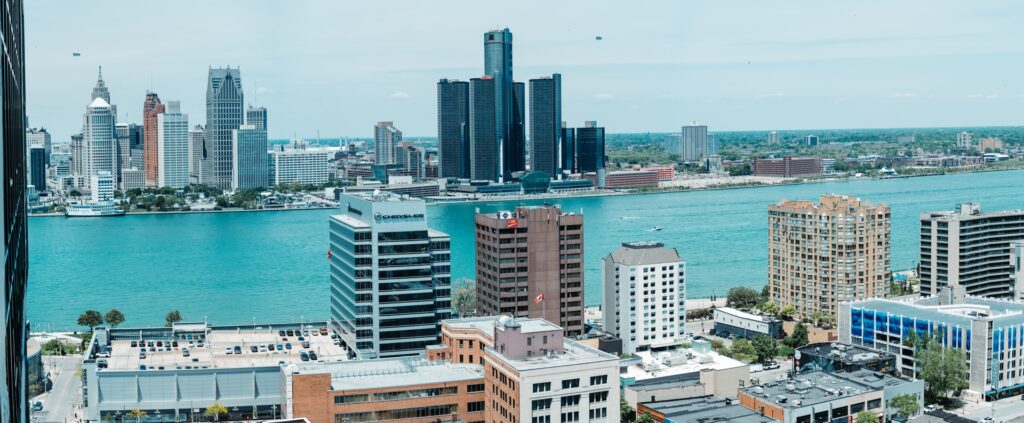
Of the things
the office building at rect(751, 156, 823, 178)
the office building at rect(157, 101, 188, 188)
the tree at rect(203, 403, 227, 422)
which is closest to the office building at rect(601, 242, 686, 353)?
the tree at rect(203, 403, 227, 422)

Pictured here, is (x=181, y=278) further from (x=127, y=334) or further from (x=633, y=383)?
(x=633, y=383)

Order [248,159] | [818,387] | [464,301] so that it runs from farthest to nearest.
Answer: [248,159]
[464,301]
[818,387]

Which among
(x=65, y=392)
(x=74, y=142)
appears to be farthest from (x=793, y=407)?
(x=74, y=142)

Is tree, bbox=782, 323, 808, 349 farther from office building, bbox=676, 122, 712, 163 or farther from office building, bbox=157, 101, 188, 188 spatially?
office building, bbox=676, 122, 712, 163

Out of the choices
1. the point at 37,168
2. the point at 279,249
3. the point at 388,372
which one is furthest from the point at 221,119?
the point at 388,372

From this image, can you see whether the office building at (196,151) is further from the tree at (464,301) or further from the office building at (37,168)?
the tree at (464,301)

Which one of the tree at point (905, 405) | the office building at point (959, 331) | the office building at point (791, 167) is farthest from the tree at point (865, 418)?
the office building at point (791, 167)

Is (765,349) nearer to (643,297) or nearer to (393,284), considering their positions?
(643,297)
